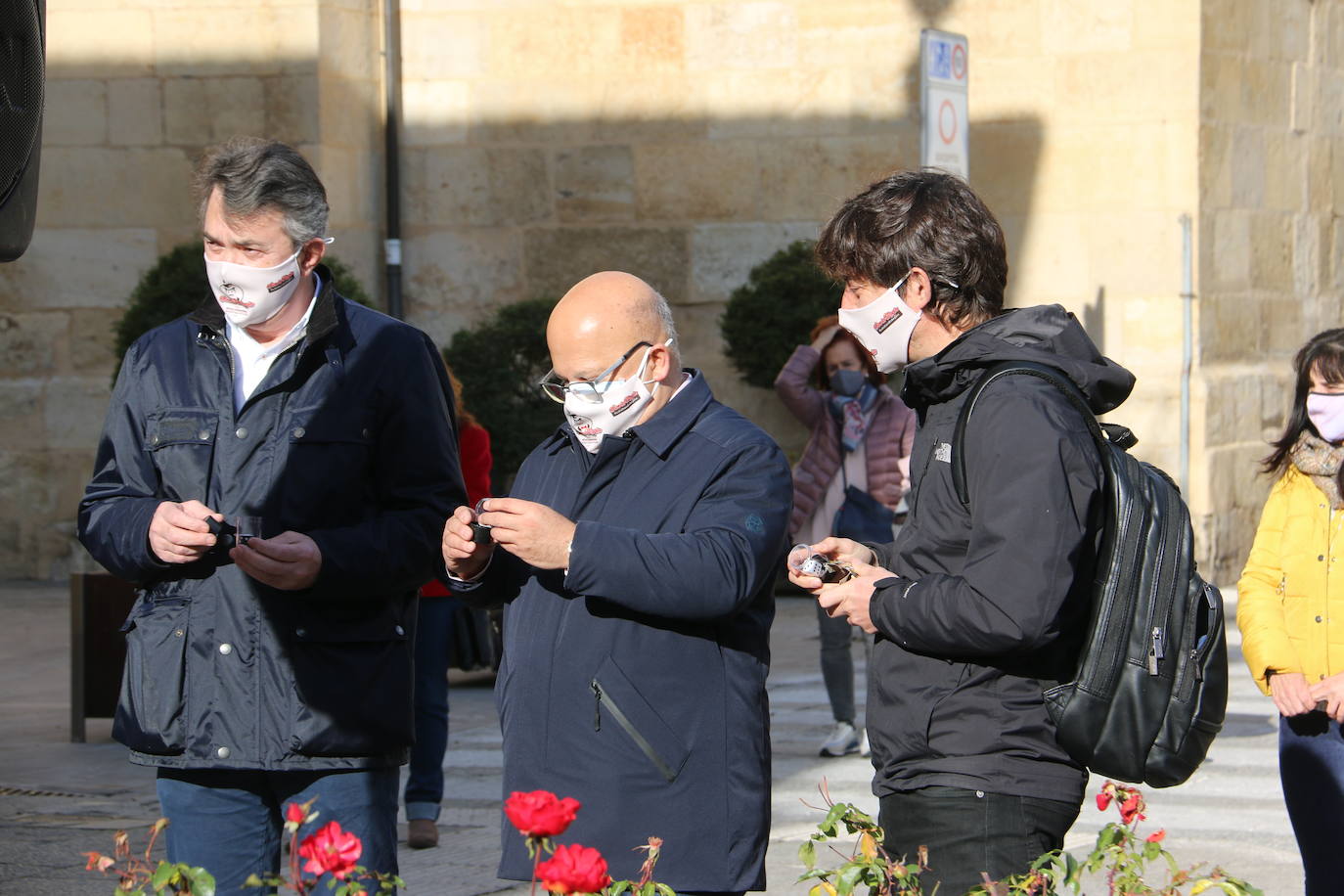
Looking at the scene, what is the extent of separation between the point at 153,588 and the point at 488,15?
11422mm

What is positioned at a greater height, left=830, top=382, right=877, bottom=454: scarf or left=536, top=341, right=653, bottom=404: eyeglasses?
left=536, top=341, right=653, bottom=404: eyeglasses

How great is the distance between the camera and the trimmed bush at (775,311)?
43.5 ft

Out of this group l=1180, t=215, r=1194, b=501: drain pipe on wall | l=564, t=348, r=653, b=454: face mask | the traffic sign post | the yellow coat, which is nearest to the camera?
l=564, t=348, r=653, b=454: face mask

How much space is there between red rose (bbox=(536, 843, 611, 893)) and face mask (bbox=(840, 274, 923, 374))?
1.25 metres

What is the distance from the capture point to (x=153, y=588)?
3598 millimetres

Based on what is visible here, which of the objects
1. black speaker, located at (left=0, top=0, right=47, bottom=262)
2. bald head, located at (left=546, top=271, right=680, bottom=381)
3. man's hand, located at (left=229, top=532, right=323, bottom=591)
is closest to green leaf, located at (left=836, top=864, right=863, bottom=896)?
bald head, located at (left=546, top=271, right=680, bottom=381)

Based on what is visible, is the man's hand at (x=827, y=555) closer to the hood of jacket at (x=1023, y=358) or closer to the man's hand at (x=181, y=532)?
the hood of jacket at (x=1023, y=358)

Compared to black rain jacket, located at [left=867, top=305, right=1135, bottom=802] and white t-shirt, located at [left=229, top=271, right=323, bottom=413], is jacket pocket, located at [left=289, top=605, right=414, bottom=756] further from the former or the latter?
black rain jacket, located at [left=867, top=305, right=1135, bottom=802]

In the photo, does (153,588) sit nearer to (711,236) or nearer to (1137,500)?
(1137,500)

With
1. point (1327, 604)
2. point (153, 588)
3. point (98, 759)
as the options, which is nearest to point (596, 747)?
point (153, 588)

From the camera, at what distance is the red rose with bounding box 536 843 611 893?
2.39 meters

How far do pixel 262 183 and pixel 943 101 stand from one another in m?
5.65

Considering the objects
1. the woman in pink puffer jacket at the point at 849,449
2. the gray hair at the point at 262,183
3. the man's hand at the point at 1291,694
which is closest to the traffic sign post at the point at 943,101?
the woman in pink puffer jacket at the point at 849,449

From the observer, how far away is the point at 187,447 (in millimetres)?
3600
